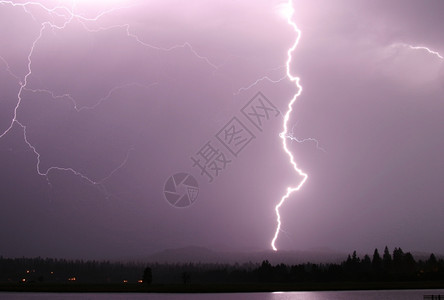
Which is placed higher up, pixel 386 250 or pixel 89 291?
pixel 386 250

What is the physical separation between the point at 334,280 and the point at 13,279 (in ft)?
328

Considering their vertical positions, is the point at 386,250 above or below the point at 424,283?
above

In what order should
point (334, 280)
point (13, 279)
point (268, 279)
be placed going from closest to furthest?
point (334, 280)
point (268, 279)
point (13, 279)

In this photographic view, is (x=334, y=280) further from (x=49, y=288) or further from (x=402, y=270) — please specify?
(x=49, y=288)

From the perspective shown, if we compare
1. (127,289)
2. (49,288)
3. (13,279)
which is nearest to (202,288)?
(127,289)

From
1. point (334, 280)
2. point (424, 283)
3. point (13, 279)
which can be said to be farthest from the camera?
point (13, 279)

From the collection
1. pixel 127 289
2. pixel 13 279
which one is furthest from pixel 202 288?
pixel 13 279

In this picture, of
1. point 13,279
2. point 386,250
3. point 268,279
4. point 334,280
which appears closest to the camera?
point 334,280

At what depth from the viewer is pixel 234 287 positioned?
139 m

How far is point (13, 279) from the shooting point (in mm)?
184250

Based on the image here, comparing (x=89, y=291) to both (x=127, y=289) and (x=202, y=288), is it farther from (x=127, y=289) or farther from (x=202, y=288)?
(x=202, y=288)

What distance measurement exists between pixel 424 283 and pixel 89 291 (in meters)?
69.7

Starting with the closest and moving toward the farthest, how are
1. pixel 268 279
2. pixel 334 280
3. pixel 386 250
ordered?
pixel 334 280, pixel 268 279, pixel 386 250

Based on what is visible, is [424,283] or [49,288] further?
[49,288]
